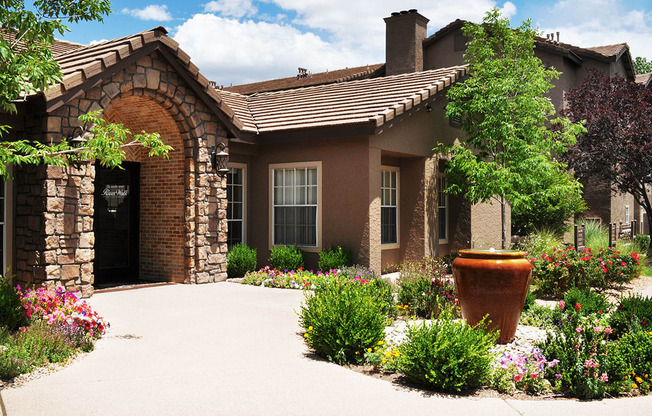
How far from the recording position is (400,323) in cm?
843

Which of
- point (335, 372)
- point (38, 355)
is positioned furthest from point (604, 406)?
point (38, 355)

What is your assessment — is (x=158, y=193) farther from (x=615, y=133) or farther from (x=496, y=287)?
(x=615, y=133)

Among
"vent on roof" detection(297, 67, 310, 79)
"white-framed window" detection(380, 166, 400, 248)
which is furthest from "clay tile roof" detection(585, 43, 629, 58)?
"white-framed window" detection(380, 166, 400, 248)

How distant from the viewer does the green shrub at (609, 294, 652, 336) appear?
7.34 meters

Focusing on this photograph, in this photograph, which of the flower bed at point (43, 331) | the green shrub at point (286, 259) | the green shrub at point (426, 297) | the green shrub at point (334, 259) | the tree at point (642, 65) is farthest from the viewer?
the tree at point (642, 65)

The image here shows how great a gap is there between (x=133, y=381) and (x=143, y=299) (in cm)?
482

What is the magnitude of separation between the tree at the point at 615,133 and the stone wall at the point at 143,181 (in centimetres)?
1409

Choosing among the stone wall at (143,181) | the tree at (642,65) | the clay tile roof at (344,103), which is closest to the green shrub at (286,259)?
the stone wall at (143,181)

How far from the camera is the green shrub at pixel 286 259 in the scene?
13.5 m

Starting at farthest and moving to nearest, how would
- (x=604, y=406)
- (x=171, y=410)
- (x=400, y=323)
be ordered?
(x=400, y=323)
(x=604, y=406)
(x=171, y=410)

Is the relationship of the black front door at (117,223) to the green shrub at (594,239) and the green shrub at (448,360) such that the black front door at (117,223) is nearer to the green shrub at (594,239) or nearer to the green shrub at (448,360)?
the green shrub at (448,360)

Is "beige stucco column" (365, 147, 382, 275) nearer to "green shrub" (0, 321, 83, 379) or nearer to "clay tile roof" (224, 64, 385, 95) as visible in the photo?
"green shrub" (0, 321, 83, 379)

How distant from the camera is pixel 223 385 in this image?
5613 millimetres

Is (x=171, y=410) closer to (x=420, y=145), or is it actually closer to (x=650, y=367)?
(x=650, y=367)
